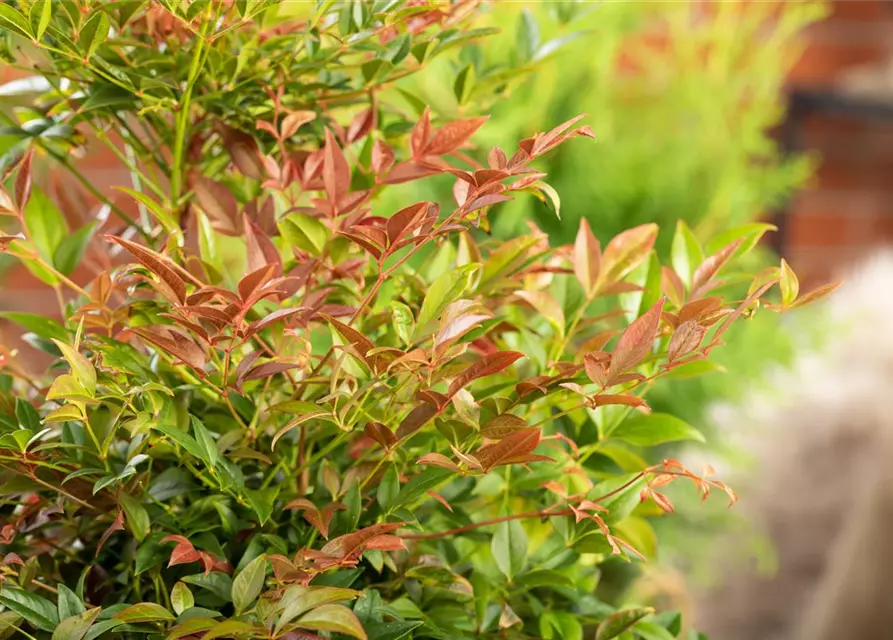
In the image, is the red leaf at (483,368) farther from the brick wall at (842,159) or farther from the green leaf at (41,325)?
the brick wall at (842,159)

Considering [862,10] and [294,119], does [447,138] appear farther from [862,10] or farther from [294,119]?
[862,10]

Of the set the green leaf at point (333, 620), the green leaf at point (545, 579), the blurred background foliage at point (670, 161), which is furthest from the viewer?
the blurred background foliage at point (670, 161)

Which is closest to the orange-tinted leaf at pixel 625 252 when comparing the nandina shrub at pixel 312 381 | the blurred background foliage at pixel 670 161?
the nandina shrub at pixel 312 381

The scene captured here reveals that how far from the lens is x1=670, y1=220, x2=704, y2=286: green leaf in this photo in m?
0.40

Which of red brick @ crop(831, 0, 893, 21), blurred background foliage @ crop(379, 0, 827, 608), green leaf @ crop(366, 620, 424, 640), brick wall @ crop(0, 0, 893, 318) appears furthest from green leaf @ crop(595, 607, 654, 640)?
red brick @ crop(831, 0, 893, 21)

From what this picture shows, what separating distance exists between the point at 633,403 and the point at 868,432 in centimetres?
87

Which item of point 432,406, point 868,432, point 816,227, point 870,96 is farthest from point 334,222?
point 816,227

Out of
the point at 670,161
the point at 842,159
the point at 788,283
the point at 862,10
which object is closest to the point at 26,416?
the point at 788,283

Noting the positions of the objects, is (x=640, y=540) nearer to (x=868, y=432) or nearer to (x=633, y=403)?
(x=633, y=403)

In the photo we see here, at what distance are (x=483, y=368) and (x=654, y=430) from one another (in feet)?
0.41

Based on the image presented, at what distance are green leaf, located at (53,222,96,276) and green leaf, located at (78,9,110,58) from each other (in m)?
0.12

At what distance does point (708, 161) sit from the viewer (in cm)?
124

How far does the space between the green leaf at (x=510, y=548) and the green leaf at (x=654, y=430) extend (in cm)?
6

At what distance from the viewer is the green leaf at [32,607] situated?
305mm
